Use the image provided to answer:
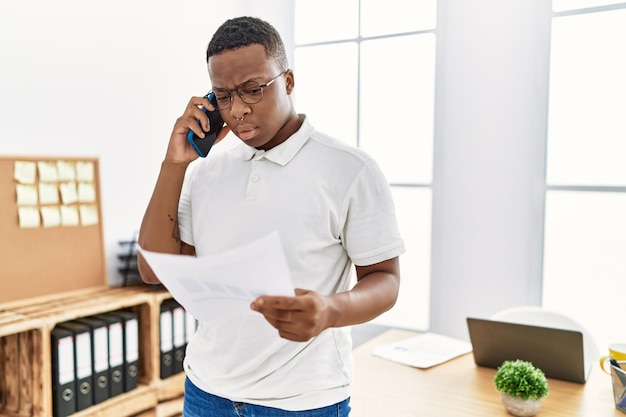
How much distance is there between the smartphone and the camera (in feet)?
3.97

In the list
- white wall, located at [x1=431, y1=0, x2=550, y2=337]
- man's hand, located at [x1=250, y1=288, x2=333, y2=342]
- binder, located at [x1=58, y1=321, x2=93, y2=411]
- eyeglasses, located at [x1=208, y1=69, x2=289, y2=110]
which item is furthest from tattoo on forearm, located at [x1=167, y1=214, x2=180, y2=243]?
white wall, located at [x1=431, y1=0, x2=550, y2=337]

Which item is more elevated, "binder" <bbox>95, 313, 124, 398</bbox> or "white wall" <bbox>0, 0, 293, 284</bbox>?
"white wall" <bbox>0, 0, 293, 284</bbox>

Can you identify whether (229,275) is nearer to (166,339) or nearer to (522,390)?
(522,390)

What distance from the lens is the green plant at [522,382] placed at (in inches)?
52.9

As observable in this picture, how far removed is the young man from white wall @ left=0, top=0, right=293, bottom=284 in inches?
54.8

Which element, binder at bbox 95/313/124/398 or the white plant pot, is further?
binder at bbox 95/313/124/398

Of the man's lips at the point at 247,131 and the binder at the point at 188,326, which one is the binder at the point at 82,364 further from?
the man's lips at the point at 247,131

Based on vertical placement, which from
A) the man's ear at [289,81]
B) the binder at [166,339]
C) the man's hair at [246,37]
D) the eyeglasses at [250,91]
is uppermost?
the man's hair at [246,37]

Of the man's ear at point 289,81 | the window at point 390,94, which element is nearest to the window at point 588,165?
the window at point 390,94

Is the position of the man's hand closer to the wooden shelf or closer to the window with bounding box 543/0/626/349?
the wooden shelf

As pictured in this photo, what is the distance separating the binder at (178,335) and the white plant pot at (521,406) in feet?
5.05

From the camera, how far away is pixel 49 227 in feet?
7.50

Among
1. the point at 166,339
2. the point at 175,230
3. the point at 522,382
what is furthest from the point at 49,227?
the point at 522,382

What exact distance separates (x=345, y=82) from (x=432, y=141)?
0.65 m
